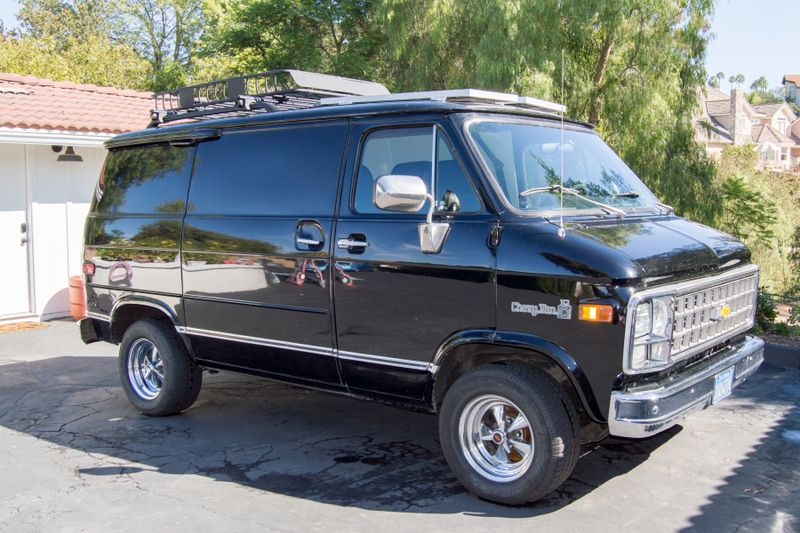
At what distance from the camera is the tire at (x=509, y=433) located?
4531 millimetres

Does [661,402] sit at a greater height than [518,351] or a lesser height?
lesser

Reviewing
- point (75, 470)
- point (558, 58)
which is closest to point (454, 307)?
point (75, 470)

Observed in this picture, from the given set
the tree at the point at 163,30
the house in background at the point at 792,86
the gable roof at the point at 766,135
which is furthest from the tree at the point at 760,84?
the tree at the point at 163,30

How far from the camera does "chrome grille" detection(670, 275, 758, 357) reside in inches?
183

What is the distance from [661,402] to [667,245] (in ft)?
3.35

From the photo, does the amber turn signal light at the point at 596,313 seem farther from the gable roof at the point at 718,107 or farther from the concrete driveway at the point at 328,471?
the gable roof at the point at 718,107

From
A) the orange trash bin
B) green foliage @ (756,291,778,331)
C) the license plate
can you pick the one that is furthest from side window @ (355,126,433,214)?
green foliage @ (756,291,778,331)

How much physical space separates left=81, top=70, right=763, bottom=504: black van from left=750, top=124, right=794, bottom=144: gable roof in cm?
7627

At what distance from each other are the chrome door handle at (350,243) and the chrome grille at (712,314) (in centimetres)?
201

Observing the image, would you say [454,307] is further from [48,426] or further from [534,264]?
[48,426]

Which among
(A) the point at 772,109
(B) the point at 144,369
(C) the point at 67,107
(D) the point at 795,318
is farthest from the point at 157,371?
(A) the point at 772,109

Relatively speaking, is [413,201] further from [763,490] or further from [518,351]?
[763,490]

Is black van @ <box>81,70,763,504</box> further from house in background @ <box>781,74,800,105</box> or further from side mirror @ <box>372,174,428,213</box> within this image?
house in background @ <box>781,74,800,105</box>

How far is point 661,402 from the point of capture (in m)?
4.35
